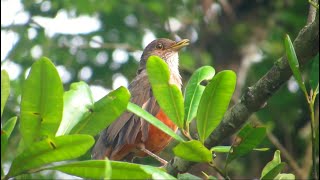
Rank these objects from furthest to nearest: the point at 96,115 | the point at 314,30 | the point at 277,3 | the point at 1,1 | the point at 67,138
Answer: the point at 277,3
the point at 1,1
the point at 314,30
the point at 96,115
the point at 67,138

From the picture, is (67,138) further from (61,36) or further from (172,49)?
(61,36)

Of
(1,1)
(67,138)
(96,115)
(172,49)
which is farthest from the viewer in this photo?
(1,1)

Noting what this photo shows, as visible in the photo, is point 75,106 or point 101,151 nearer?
point 75,106

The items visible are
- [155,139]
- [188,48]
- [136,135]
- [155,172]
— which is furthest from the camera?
[188,48]

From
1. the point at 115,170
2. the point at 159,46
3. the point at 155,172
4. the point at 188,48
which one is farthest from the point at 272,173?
the point at 188,48

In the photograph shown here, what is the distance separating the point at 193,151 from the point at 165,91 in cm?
34

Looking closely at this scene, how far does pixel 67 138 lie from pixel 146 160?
5.37 metres

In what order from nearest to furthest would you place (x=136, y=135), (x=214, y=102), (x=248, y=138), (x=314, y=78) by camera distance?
(x=248, y=138), (x=214, y=102), (x=314, y=78), (x=136, y=135)

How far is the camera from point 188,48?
33.7 ft

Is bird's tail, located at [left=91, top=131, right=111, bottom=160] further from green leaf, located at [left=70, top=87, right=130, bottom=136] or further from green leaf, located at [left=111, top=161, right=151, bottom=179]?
green leaf, located at [left=111, top=161, right=151, bottom=179]

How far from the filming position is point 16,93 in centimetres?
826

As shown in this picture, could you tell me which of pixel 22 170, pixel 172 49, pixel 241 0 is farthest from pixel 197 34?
pixel 22 170

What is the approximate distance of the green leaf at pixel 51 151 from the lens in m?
2.36

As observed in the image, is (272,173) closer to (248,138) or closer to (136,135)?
(248,138)
